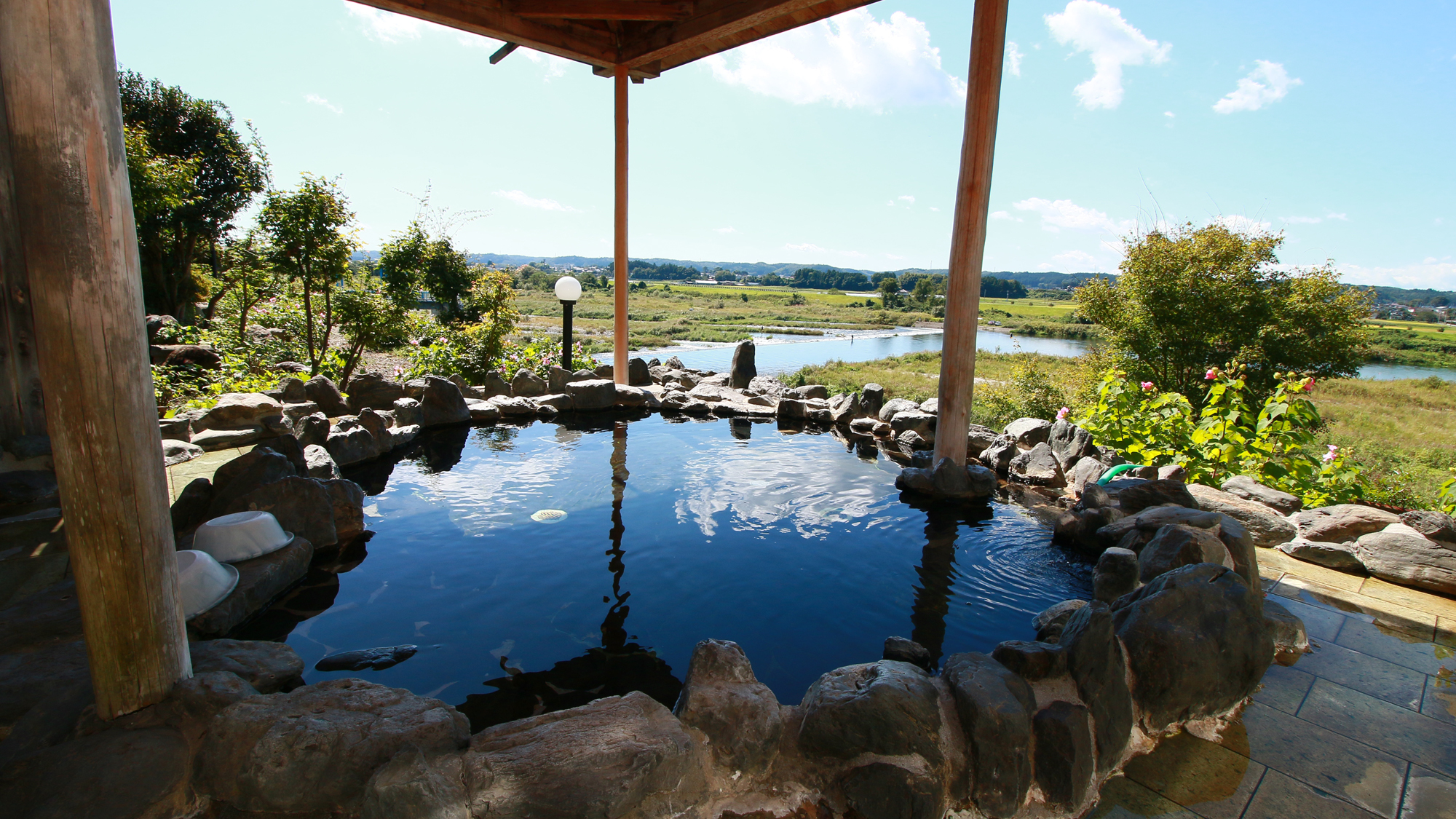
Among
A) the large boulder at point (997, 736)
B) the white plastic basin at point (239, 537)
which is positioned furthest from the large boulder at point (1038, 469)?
the white plastic basin at point (239, 537)

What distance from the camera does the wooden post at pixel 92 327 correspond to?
1.58 metres

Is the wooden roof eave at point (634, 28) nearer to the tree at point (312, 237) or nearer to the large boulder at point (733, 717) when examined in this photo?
the tree at point (312, 237)

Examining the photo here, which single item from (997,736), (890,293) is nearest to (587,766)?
(997,736)

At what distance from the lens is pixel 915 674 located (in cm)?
218

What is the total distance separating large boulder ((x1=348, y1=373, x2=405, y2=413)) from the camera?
706cm

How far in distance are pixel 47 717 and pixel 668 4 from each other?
6.52 metres

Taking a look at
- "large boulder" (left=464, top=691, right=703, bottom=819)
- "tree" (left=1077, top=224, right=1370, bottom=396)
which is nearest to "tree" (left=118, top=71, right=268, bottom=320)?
"large boulder" (left=464, top=691, right=703, bottom=819)

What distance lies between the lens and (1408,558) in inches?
134

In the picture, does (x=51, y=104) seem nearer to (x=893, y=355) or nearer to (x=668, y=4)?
(x=668, y=4)

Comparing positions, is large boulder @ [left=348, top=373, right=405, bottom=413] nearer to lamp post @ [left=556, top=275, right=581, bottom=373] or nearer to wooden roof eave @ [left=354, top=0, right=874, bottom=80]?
lamp post @ [left=556, top=275, right=581, bottom=373]

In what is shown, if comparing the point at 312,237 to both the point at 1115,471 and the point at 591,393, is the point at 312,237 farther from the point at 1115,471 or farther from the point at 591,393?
the point at 1115,471

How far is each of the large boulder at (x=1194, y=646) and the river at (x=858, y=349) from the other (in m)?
6.36

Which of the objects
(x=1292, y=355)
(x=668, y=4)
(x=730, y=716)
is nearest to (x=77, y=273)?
(x=730, y=716)

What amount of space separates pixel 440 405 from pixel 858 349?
51.6 feet
